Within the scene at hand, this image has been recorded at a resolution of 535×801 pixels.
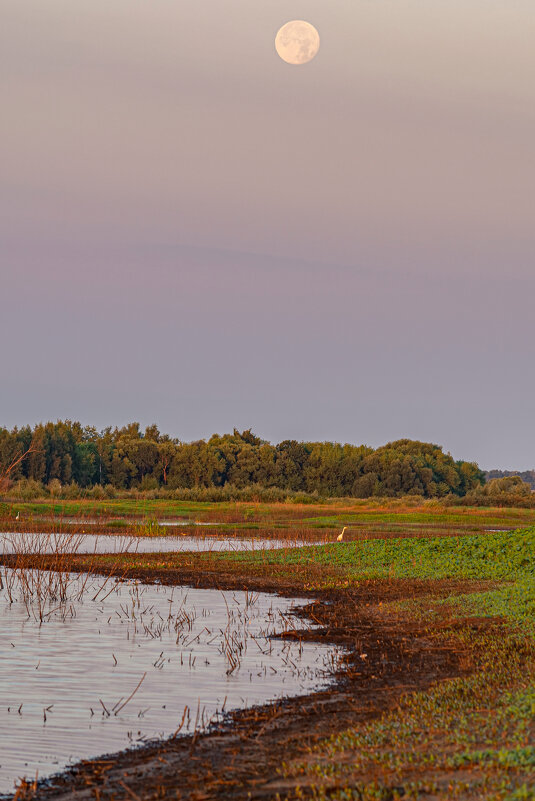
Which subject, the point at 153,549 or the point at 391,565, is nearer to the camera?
the point at 391,565

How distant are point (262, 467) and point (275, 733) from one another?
321ft

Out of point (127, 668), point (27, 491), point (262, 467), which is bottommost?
point (127, 668)

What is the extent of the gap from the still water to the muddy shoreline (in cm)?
44

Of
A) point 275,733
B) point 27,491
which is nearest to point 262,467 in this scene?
point 27,491

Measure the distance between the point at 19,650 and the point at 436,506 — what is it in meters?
55.9

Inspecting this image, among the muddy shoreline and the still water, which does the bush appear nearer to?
the still water

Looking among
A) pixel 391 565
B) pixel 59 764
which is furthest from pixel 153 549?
pixel 59 764

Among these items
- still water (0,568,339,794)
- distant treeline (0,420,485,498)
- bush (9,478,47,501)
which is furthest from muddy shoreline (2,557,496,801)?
distant treeline (0,420,485,498)

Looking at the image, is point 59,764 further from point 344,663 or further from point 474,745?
point 344,663

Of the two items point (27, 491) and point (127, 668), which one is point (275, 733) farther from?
point (27, 491)

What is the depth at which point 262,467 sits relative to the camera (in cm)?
10706

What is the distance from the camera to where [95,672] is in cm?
1312

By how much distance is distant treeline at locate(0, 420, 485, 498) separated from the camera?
9981 cm

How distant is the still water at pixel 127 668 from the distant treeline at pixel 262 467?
3070 inches
